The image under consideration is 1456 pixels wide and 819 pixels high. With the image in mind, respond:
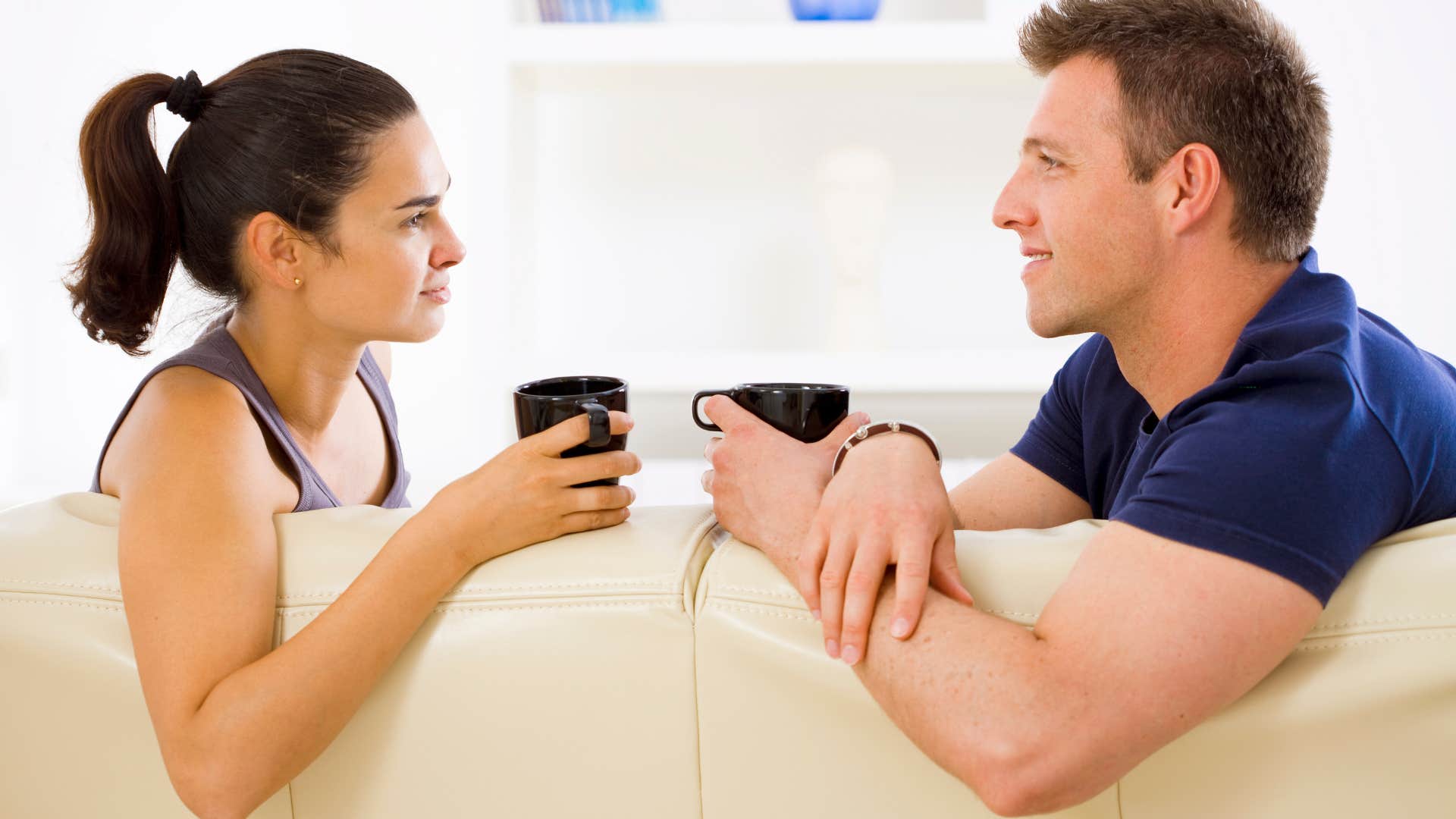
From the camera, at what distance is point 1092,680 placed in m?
0.78

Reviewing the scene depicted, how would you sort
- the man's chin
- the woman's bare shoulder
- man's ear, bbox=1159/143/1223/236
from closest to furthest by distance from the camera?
the woman's bare shoulder → man's ear, bbox=1159/143/1223/236 → the man's chin

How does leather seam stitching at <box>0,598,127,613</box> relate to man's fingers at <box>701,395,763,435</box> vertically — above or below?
below

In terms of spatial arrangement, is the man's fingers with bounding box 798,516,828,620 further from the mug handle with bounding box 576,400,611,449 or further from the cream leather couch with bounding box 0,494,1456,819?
the mug handle with bounding box 576,400,611,449

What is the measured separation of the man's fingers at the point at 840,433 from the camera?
42.2 inches

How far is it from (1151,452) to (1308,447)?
26 centimetres

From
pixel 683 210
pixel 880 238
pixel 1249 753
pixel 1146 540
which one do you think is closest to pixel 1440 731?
pixel 1249 753

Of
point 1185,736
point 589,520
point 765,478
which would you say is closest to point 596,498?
point 589,520

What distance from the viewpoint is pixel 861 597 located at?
32.8 inches

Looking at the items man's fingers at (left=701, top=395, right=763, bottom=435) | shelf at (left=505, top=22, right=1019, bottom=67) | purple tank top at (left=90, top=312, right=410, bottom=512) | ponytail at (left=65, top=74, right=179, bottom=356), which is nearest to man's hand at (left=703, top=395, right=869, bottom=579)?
man's fingers at (left=701, top=395, right=763, bottom=435)

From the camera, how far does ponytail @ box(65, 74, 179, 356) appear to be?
4.23 feet

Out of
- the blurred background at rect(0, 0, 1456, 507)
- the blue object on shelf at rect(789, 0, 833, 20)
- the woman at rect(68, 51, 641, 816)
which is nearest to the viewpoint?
the woman at rect(68, 51, 641, 816)

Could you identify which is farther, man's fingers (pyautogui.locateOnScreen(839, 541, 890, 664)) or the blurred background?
the blurred background

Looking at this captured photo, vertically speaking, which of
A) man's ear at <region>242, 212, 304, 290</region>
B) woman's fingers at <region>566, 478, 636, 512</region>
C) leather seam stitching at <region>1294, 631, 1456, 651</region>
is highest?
man's ear at <region>242, 212, 304, 290</region>

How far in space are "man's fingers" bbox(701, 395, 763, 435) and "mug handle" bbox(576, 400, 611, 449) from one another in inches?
5.4
